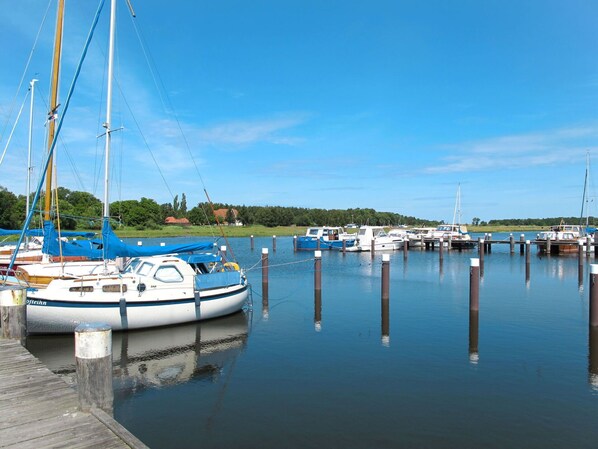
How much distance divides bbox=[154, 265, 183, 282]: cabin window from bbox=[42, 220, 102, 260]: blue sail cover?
5.10m

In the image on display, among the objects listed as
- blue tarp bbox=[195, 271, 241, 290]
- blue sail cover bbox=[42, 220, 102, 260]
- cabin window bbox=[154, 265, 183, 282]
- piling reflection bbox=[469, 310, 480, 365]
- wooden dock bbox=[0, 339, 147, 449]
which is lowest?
piling reflection bbox=[469, 310, 480, 365]

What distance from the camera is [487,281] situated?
30.2 metres

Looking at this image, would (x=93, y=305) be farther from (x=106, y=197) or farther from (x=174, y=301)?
(x=106, y=197)

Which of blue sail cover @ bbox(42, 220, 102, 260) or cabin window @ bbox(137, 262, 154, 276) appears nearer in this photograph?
cabin window @ bbox(137, 262, 154, 276)

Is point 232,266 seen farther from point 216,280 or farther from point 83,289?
point 83,289

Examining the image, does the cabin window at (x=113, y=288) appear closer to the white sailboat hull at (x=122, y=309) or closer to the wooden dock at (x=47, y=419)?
the white sailboat hull at (x=122, y=309)

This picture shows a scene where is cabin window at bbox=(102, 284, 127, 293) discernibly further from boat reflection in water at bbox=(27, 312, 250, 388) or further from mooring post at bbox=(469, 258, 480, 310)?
mooring post at bbox=(469, 258, 480, 310)

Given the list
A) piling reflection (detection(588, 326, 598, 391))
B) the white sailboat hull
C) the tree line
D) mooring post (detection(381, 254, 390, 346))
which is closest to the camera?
piling reflection (detection(588, 326, 598, 391))

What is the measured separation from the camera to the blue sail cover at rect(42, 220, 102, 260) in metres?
20.5

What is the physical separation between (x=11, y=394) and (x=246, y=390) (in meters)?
5.26

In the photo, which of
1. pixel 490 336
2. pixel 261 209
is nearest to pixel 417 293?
pixel 490 336

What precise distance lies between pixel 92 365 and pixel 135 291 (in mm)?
9846

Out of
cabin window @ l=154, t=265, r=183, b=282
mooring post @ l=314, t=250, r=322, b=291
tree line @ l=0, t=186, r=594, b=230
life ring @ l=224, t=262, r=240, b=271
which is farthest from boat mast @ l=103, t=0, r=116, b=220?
tree line @ l=0, t=186, r=594, b=230

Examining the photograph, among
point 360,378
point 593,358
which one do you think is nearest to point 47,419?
point 360,378
